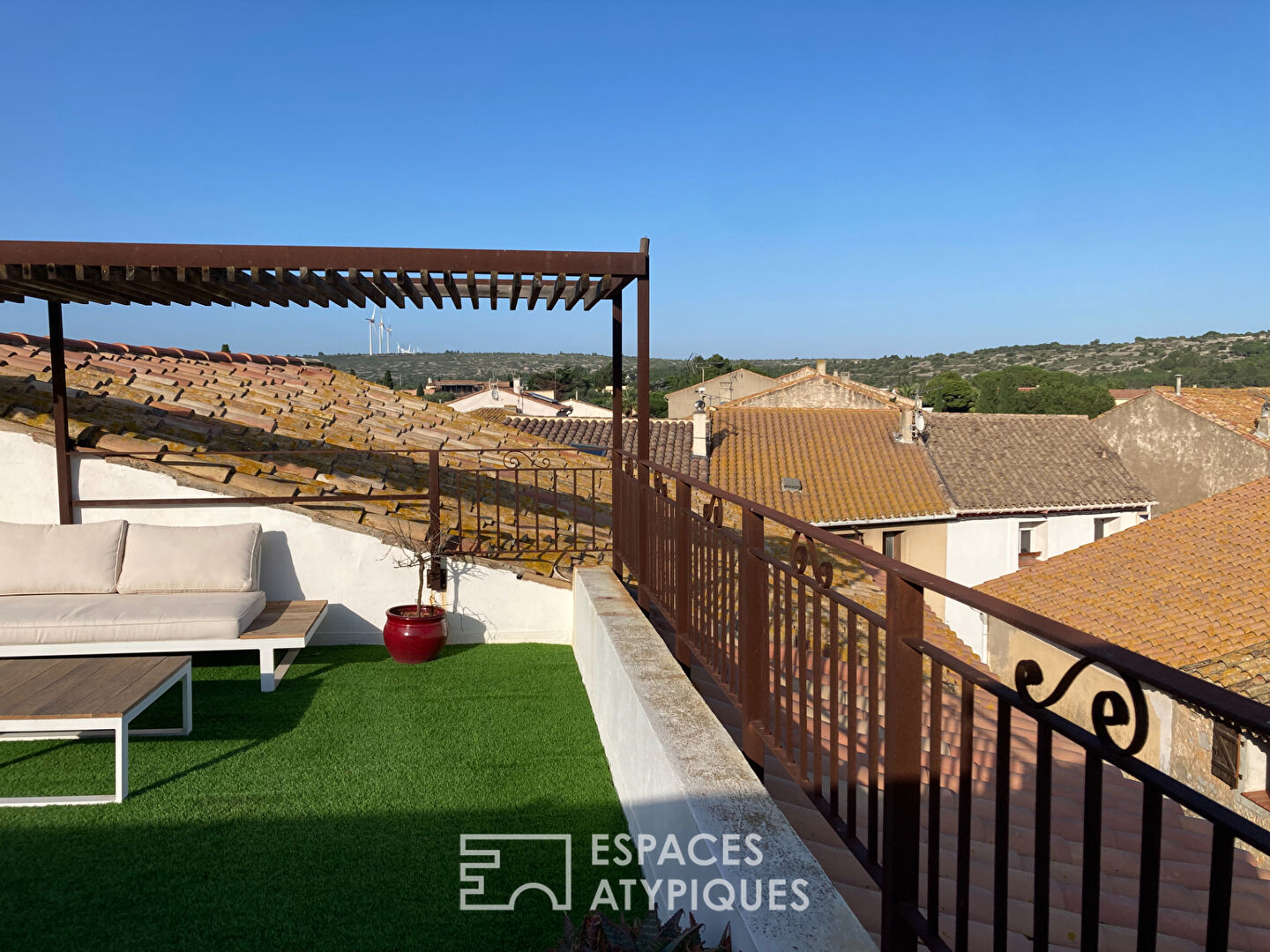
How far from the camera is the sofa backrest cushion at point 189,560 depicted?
17.6 feet

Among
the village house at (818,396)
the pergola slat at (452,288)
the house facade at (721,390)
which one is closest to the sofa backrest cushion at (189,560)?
the pergola slat at (452,288)

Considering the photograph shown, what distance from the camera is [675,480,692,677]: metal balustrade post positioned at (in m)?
3.63

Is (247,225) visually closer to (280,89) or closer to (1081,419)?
(280,89)

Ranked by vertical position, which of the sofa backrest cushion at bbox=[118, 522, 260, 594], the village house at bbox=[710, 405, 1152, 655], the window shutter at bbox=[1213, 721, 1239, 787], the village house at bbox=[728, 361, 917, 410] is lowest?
the window shutter at bbox=[1213, 721, 1239, 787]

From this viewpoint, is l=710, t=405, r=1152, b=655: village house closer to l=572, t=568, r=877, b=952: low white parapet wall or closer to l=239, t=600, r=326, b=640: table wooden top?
l=239, t=600, r=326, b=640: table wooden top

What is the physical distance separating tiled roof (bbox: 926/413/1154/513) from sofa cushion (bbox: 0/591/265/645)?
21.4 metres

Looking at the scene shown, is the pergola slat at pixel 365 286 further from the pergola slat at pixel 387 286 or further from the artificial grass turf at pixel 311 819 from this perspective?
the artificial grass turf at pixel 311 819

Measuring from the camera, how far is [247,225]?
15844 millimetres

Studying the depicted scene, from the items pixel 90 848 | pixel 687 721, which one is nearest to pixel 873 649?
pixel 687 721

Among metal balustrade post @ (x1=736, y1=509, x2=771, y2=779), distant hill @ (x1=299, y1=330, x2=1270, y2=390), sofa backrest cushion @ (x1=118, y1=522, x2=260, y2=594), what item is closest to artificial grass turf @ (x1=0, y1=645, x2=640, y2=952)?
sofa backrest cushion @ (x1=118, y1=522, x2=260, y2=594)

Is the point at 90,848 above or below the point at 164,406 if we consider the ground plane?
below

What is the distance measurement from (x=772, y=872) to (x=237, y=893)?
185 centimetres

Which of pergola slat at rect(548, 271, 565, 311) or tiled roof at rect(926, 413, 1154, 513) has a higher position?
pergola slat at rect(548, 271, 565, 311)

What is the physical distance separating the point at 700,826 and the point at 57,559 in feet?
16.0
